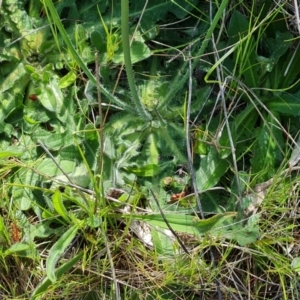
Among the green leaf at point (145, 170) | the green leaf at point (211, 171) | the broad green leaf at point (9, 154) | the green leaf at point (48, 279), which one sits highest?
the broad green leaf at point (9, 154)

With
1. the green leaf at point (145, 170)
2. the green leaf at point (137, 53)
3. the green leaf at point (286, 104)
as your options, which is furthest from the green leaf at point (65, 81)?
the green leaf at point (286, 104)

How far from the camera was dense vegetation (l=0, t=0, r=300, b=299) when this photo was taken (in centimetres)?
129

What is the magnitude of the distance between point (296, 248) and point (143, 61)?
0.63m

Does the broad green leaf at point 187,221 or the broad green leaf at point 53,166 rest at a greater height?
the broad green leaf at point 53,166

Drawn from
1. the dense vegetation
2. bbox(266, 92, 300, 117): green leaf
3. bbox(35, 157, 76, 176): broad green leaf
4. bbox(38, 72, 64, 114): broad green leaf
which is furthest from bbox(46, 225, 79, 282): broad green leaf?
bbox(266, 92, 300, 117): green leaf

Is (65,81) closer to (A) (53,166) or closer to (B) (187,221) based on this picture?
(A) (53,166)

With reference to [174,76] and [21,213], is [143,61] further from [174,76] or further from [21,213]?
[21,213]

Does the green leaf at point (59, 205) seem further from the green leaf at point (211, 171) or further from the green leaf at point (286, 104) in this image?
the green leaf at point (286, 104)

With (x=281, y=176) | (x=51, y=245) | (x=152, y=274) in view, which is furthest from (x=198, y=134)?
(x=51, y=245)

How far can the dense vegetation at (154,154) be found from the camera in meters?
1.29

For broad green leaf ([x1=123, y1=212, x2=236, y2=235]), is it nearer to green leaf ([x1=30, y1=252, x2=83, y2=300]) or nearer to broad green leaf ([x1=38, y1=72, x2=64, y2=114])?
green leaf ([x1=30, y1=252, x2=83, y2=300])

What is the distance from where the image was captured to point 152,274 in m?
1.32

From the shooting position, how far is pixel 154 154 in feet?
4.40

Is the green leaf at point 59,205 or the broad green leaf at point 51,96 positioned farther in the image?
the broad green leaf at point 51,96
